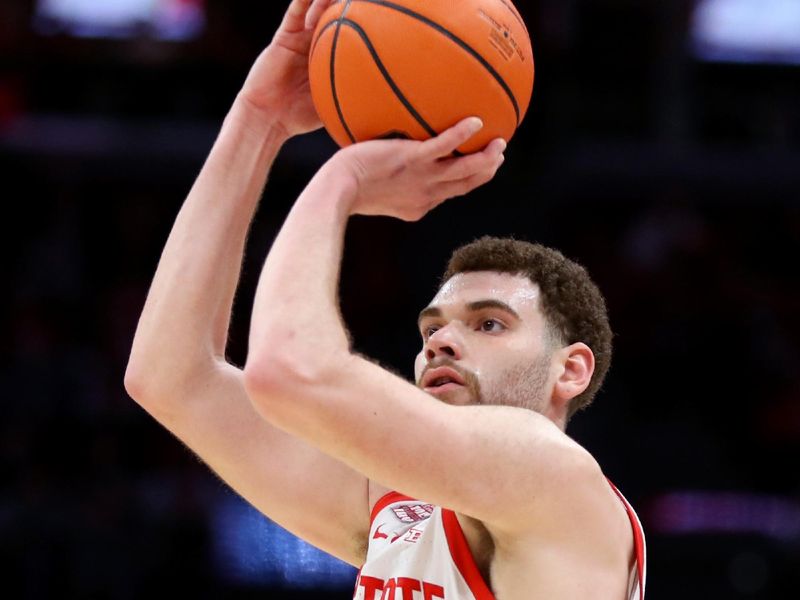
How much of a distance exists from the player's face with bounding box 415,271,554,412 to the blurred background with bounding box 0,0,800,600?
187 inches

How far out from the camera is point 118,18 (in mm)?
10398

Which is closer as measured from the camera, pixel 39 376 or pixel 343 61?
pixel 343 61

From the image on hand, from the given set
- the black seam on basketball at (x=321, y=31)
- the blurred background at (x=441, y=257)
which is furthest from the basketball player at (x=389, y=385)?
the blurred background at (x=441, y=257)

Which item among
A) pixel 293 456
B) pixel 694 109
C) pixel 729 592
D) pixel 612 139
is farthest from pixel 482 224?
pixel 293 456

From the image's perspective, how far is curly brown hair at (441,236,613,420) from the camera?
11.5 feet

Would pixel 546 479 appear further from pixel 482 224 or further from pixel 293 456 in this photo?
pixel 482 224

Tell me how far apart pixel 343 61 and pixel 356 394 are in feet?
2.79

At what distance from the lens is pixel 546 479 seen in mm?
3051

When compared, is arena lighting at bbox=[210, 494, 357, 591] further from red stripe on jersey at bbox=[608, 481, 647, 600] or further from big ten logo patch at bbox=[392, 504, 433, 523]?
red stripe on jersey at bbox=[608, 481, 647, 600]

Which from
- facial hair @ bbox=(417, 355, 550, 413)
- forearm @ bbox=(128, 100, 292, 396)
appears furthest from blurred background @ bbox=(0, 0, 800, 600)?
facial hair @ bbox=(417, 355, 550, 413)

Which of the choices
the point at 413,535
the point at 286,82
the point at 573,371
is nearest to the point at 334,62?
the point at 286,82

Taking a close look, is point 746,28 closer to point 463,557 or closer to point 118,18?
point 118,18

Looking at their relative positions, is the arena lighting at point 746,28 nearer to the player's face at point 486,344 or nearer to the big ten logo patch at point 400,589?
the player's face at point 486,344

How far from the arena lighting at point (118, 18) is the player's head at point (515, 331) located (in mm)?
7431
